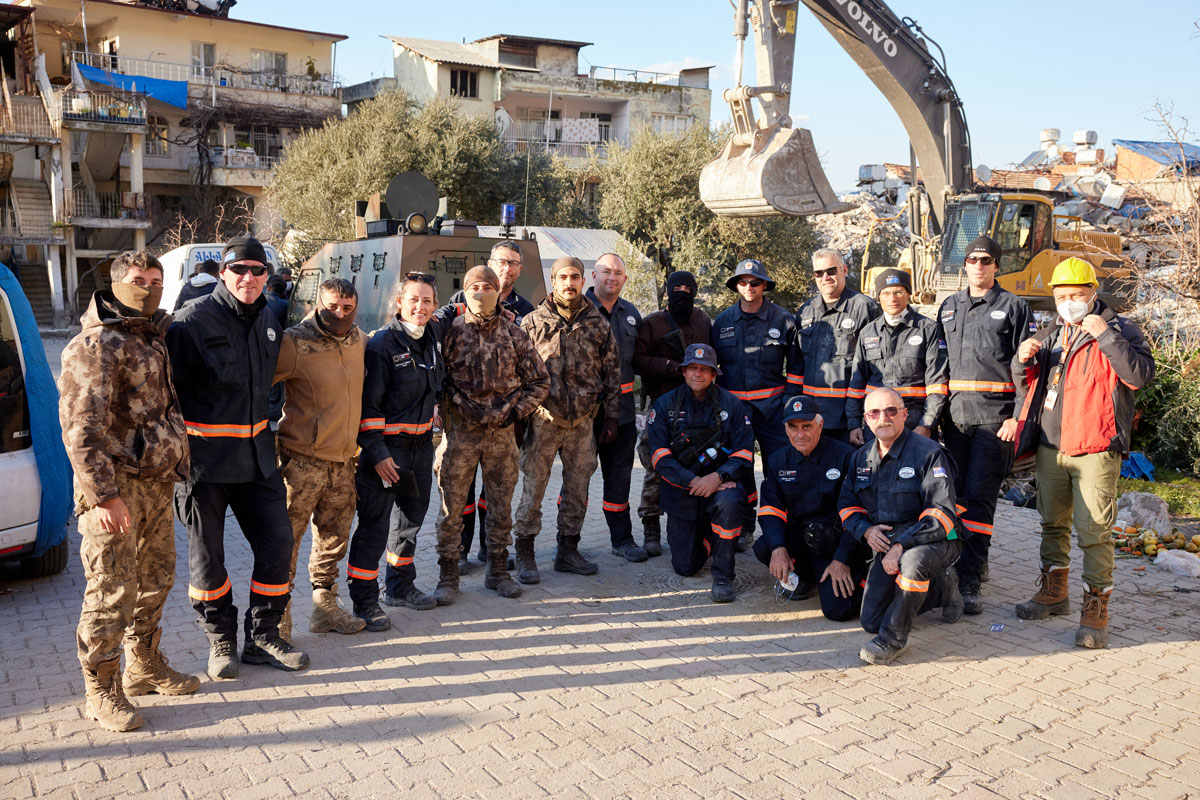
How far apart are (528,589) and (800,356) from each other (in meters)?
2.55

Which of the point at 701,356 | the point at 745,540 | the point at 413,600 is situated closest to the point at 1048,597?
the point at 745,540

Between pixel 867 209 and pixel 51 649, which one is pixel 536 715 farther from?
pixel 867 209

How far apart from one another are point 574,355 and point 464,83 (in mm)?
32136

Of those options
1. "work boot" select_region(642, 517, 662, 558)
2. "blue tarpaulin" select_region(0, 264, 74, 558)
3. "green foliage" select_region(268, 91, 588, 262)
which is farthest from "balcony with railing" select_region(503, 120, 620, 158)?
"blue tarpaulin" select_region(0, 264, 74, 558)

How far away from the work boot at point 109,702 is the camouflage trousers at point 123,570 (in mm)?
49

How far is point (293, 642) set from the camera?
5.21 m

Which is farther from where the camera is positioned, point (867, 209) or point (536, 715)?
point (867, 209)

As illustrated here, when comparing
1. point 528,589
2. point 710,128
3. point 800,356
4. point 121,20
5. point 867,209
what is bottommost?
point 528,589

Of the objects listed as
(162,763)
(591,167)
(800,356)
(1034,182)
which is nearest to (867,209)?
(1034,182)

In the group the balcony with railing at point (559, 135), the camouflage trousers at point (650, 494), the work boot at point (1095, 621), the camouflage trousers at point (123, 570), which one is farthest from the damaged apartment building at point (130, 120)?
the work boot at point (1095, 621)

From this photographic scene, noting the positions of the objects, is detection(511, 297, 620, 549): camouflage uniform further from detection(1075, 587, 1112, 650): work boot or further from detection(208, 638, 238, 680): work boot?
detection(1075, 587, 1112, 650): work boot

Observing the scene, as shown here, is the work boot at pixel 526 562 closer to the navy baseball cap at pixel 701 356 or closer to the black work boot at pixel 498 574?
the black work boot at pixel 498 574

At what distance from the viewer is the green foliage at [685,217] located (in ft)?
79.9

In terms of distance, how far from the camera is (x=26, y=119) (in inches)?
1117
